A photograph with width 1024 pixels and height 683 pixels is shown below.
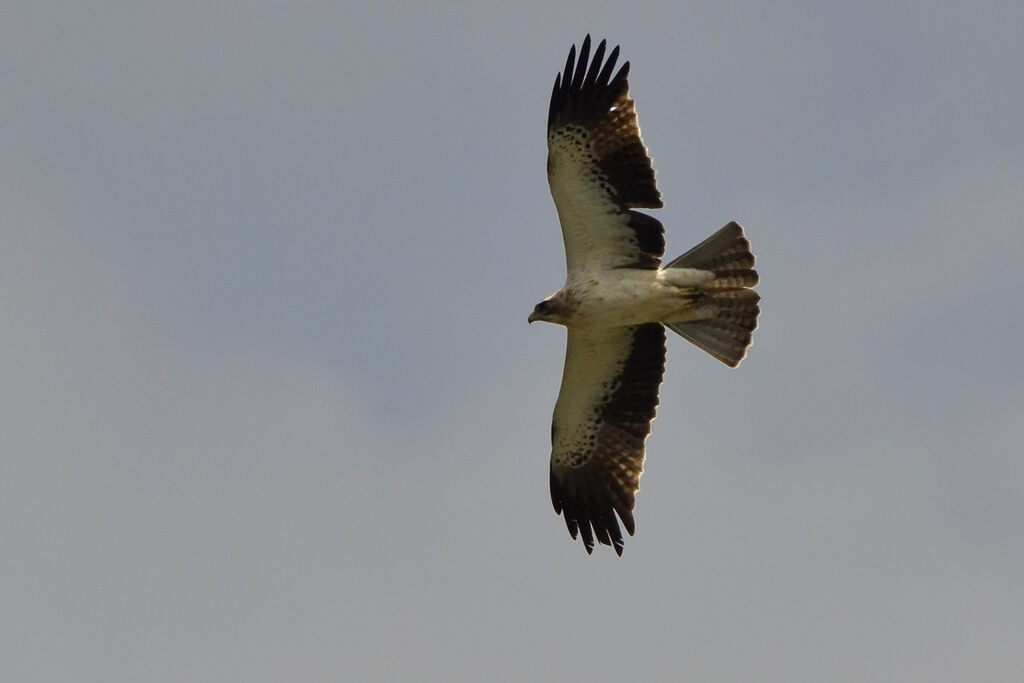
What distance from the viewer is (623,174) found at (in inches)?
626

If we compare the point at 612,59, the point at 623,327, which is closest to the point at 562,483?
the point at 623,327

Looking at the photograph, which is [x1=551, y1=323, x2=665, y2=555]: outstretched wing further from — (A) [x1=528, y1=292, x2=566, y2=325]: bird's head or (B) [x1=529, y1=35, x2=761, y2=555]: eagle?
(A) [x1=528, y1=292, x2=566, y2=325]: bird's head

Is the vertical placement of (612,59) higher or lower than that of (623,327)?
higher

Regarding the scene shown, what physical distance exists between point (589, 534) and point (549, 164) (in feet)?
12.0

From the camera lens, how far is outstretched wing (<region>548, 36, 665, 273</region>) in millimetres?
15898

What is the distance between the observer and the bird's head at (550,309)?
639 inches

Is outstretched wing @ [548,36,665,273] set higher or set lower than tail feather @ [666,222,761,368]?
higher

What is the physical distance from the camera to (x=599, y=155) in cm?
1589

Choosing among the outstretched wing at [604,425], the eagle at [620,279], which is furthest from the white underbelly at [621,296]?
the outstretched wing at [604,425]

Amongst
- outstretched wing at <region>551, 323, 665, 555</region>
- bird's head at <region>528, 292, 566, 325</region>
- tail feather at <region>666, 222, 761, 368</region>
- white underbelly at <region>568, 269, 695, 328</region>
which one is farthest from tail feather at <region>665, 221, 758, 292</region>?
bird's head at <region>528, 292, 566, 325</region>

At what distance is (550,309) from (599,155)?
4.81ft

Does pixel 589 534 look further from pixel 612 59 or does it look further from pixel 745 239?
pixel 612 59

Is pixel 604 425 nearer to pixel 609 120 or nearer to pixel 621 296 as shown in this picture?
pixel 621 296

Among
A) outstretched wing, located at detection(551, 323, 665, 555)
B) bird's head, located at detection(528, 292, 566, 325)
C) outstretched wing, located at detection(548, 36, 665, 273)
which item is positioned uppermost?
outstretched wing, located at detection(548, 36, 665, 273)
